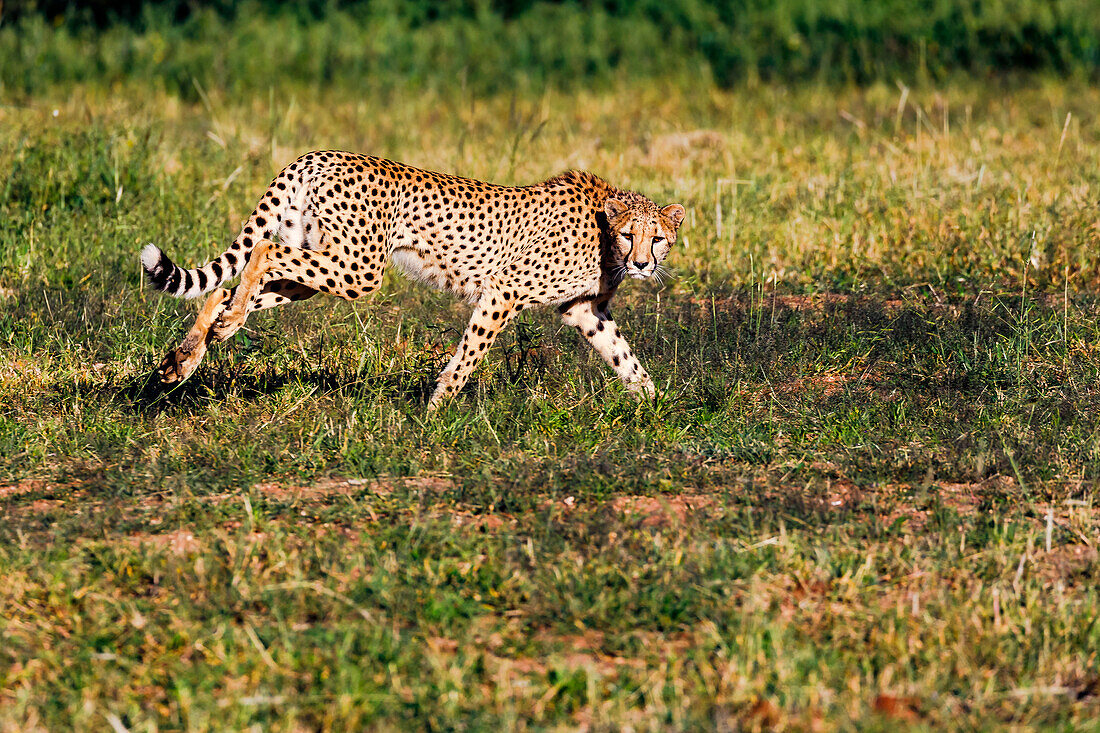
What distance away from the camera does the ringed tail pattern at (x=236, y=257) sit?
15.8 feet

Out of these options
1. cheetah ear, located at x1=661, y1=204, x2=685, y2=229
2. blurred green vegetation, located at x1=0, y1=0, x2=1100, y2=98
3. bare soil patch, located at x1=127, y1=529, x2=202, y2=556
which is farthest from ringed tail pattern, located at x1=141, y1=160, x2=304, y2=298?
blurred green vegetation, located at x1=0, y1=0, x2=1100, y2=98

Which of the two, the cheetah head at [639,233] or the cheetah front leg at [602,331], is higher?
the cheetah head at [639,233]

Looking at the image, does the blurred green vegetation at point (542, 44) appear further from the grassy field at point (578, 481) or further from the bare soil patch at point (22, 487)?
the bare soil patch at point (22, 487)

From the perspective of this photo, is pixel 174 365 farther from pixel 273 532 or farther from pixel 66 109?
pixel 66 109

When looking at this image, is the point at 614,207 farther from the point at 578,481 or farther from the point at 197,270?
the point at 197,270

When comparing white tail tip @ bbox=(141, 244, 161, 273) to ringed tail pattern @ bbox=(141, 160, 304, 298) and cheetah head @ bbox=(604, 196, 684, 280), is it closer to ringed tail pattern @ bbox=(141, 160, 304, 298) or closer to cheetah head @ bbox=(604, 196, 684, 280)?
ringed tail pattern @ bbox=(141, 160, 304, 298)

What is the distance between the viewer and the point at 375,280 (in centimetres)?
515

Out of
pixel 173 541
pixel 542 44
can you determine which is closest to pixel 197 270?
pixel 173 541

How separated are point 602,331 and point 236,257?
5.17 feet

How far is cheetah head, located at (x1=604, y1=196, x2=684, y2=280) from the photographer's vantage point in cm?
532

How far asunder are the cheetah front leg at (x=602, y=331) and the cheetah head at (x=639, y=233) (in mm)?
266

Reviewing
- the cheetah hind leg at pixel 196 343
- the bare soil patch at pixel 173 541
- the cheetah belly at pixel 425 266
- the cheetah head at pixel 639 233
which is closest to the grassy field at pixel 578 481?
the bare soil patch at pixel 173 541

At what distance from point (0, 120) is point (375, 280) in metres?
4.62

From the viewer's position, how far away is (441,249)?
5.36 metres
